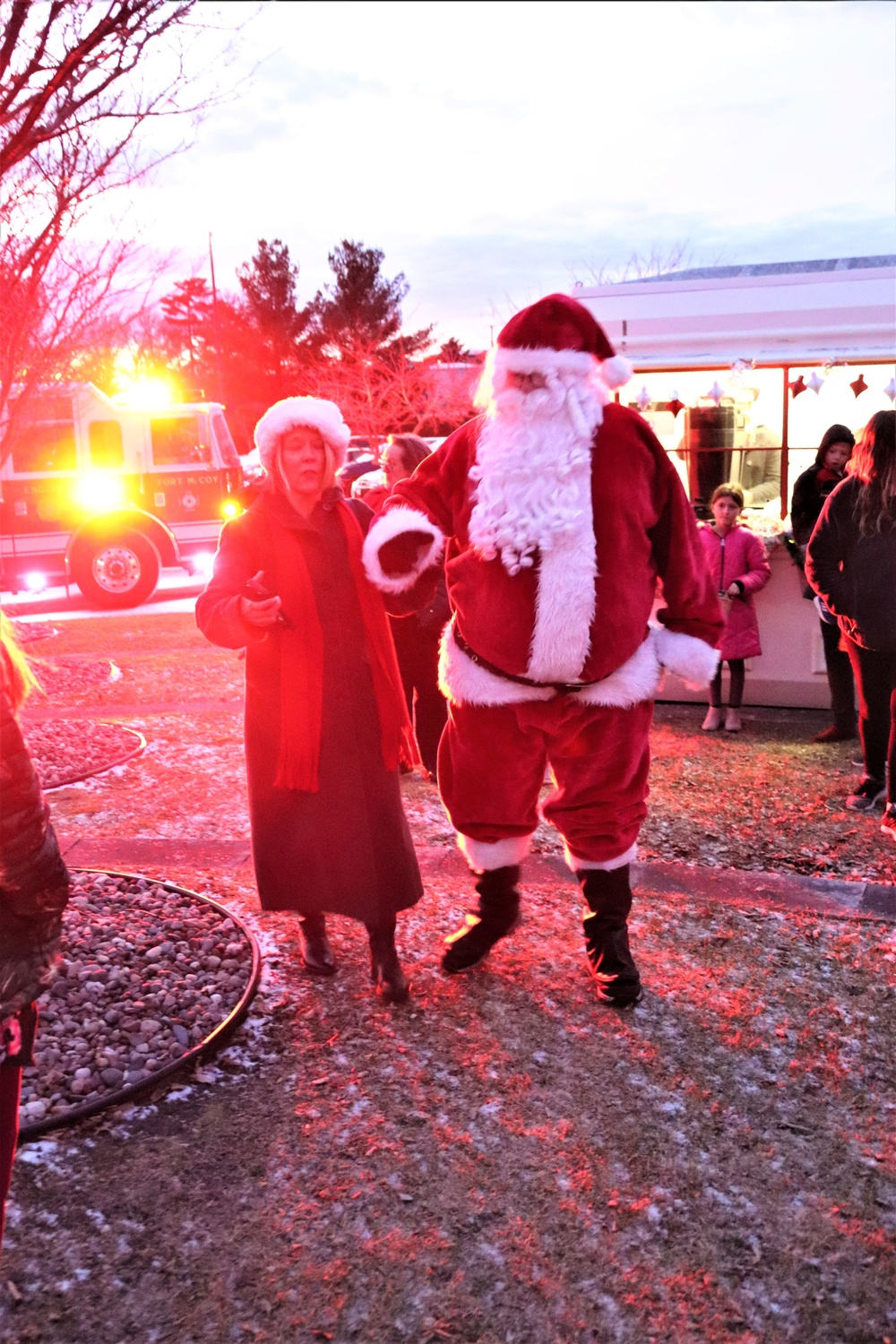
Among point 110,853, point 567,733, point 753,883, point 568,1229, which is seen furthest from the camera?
point 110,853

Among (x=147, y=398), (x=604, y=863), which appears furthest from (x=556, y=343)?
(x=147, y=398)

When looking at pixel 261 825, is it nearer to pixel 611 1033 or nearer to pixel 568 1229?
pixel 611 1033

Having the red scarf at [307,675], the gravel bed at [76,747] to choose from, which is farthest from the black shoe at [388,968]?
the gravel bed at [76,747]

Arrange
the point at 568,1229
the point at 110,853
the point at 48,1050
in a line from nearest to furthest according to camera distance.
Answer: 1. the point at 568,1229
2. the point at 48,1050
3. the point at 110,853

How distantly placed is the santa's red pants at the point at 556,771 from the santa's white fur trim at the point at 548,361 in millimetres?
942

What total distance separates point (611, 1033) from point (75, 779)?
373 centimetres

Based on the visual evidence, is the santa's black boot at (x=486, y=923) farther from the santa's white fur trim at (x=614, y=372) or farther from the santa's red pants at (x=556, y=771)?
the santa's white fur trim at (x=614, y=372)

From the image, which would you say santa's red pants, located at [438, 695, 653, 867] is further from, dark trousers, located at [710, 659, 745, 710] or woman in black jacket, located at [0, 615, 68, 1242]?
dark trousers, located at [710, 659, 745, 710]

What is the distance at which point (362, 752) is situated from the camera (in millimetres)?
3271

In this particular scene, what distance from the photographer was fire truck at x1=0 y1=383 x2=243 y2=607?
13102 millimetres

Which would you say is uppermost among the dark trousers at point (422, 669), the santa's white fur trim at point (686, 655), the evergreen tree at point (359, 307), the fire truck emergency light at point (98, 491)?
the evergreen tree at point (359, 307)

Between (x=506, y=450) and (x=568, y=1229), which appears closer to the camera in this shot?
(x=568, y=1229)

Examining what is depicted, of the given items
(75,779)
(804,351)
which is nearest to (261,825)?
(75,779)

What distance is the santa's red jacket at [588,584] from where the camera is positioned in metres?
3.04
